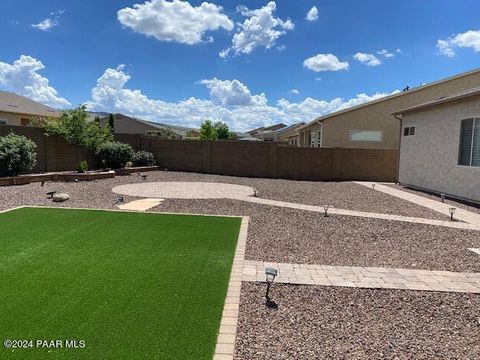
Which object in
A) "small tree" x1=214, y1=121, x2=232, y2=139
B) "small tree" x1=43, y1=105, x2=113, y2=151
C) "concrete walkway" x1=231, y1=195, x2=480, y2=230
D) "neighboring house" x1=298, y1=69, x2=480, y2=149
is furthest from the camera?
"small tree" x1=214, y1=121, x2=232, y2=139

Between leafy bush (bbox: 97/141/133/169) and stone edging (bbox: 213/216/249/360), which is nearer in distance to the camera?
stone edging (bbox: 213/216/249/360)

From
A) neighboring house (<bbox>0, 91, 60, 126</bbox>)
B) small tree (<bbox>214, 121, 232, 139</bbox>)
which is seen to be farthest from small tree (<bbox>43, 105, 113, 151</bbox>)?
small tree (<bbox>214, 121, 232, 139</bbox>)

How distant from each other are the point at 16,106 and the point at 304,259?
25261 mm

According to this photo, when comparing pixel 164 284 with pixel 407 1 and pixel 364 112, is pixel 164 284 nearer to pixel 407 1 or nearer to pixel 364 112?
pixel 407 1

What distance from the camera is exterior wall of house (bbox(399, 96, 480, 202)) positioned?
37.7ft

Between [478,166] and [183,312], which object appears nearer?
[183,312]

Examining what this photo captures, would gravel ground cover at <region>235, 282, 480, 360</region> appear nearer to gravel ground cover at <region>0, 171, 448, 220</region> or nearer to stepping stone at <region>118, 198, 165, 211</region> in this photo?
stepping stone at <region>118, 198, 165, 211</region>

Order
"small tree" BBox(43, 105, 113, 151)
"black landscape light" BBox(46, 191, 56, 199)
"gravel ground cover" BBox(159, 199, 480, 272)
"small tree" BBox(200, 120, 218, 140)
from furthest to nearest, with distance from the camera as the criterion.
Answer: "small tree" BBox(200, 120, 218, 140) < "small tree" BBox(43, 105, 113, 151) < "black landscape light" BBox(46, 191, 56, 199) < "gravel ground cover" BBox(159, 199, 480, 272)

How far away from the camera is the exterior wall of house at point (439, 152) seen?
1148 centimetres

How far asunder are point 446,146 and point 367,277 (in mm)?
10017

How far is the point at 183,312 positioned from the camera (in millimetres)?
3510

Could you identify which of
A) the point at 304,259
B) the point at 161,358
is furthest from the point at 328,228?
the point at 161,358

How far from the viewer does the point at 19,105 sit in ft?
80.7

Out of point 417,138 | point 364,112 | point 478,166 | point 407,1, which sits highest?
point 407,1
